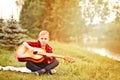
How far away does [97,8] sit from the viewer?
430 cm

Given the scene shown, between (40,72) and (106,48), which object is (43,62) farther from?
(106,48)

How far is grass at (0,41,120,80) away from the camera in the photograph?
149 inches

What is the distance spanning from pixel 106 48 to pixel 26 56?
1.08 m

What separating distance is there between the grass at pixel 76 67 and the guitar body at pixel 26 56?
7cm

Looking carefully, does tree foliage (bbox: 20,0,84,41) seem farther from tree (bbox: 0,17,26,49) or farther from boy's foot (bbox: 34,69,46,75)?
boy's foot (bbox: 34,69,46,75)

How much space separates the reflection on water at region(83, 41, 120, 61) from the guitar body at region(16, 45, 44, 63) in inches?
30.0

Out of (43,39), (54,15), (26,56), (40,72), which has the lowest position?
(40,72)

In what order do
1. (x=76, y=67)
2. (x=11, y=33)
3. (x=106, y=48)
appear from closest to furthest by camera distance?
(x=76, y=67)
(x=11, y=33)
(x=106, y=48)

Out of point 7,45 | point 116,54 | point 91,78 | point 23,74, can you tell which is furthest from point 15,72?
point 116,54

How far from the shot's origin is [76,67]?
12.9 feet

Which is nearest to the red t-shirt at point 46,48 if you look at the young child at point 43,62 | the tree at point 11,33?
the young child at point 43,62

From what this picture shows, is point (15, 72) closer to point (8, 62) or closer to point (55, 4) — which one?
point (8, 62)

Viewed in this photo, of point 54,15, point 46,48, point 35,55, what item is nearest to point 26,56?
point 35,55

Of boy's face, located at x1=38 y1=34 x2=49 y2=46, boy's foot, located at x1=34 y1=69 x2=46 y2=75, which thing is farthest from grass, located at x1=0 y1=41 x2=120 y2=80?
boy's face, located at x1=38 y1=34 x2=49 y2=46
